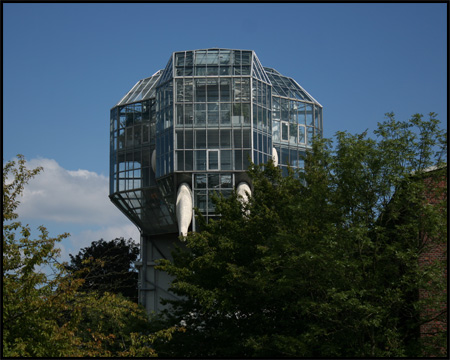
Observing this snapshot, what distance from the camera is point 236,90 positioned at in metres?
63.9

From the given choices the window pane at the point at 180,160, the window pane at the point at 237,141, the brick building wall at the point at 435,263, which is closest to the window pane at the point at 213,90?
the window pane at the point at 237,141

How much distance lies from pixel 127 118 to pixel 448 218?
50782 millimetres

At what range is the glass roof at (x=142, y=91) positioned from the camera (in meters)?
73.0

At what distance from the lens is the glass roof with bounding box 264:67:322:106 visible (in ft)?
241

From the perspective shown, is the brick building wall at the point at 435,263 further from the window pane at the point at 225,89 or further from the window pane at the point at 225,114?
the window pane at the point at 225,89

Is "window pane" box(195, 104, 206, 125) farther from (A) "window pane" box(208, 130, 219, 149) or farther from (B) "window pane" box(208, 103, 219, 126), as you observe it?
(A) "window pane" box(208, 130, 219, 149)

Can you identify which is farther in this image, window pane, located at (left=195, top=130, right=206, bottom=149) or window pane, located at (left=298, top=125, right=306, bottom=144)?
window pane, located at (left=298, top=125, right=306, bottom=144)

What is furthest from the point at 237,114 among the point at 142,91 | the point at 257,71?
the point at 142,91

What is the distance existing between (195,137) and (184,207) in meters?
5.83

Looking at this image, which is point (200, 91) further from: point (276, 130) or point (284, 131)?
point (284, 131)

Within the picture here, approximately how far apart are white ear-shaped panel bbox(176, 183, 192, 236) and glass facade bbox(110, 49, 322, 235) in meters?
0.54

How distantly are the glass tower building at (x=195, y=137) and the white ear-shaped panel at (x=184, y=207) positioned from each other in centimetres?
8

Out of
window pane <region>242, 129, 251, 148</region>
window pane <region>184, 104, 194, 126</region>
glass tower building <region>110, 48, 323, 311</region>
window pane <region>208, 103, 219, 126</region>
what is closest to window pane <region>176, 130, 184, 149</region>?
glass tower building <region>110, 48, 323, 311</region>

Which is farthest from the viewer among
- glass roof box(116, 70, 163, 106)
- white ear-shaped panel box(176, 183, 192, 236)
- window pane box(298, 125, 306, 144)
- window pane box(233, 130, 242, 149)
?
glass roof box(116, 70, 163, 106)
